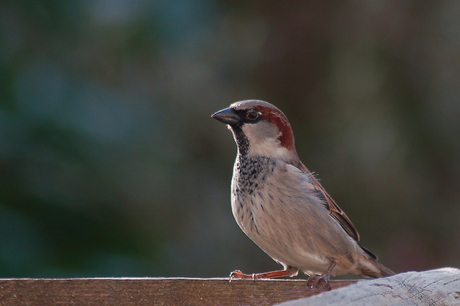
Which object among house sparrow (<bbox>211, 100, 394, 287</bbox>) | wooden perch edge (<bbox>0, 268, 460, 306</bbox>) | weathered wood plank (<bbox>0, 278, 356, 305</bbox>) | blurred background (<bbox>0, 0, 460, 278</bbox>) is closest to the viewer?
wooden perch edge (<bbox>0, 268, 460, 306</bbox>)

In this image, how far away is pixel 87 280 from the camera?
4.81 feet

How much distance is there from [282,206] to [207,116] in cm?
193

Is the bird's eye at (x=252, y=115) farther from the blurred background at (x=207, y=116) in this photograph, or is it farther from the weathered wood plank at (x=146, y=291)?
the blurred background at (x=207, y=116)

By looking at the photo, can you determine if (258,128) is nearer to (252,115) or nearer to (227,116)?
(252,115)

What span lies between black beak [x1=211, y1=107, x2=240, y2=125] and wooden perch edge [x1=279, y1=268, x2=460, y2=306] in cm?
118

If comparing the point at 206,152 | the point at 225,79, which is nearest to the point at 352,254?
the point at 206,152

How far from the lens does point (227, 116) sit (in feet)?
7.68

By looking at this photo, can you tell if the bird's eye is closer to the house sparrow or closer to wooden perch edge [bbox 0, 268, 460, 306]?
the house sparrow

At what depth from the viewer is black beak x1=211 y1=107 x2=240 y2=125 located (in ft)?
7.59

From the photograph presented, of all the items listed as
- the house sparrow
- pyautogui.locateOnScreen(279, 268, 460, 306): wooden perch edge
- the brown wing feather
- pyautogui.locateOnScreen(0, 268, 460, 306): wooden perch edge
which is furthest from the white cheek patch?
pyautogui.locateOnScreen(279, 268, 460, 306): wooden perch edge

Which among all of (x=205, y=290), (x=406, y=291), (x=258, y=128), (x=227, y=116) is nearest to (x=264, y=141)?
(x=258, y=128)

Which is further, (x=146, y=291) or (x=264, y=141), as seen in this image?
(x=264, y=141)

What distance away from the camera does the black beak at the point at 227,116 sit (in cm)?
231

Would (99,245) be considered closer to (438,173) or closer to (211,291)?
(211,291)
